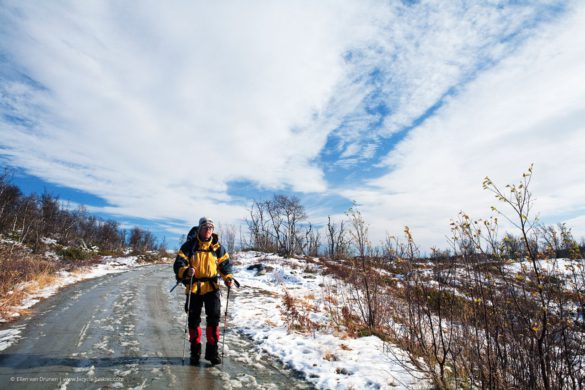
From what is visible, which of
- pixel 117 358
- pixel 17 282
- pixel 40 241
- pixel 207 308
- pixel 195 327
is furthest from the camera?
pixel 40 241

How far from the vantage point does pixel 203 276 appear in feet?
16.4

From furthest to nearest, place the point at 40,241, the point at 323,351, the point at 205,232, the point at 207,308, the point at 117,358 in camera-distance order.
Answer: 1. the point at 40,241
2. the point at 323,351
3. the point at 205,232
4. the point at 207,308
5. the point at 117,358

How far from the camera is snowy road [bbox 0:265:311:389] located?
12.8 ft

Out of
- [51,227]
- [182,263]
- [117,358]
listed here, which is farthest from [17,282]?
[51,227]

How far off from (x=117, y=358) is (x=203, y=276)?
5.72ft

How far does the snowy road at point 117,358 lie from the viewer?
3908 mm

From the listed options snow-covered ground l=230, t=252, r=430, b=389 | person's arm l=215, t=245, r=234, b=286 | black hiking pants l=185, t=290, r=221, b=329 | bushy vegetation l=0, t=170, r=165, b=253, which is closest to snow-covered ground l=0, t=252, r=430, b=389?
snow-covered ground l=230, t=252, r=430, b=389

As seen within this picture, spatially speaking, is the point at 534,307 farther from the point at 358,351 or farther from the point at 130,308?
the point at 130,308

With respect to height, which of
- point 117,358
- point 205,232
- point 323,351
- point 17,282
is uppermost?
point 205,232

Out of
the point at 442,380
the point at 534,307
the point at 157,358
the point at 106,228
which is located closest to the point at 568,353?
the point at 534,307

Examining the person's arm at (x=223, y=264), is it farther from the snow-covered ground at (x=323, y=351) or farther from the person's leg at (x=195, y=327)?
the snow-covered ground at (x=323, y=351)

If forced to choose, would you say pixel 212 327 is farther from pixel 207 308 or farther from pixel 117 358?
pixel 117 358

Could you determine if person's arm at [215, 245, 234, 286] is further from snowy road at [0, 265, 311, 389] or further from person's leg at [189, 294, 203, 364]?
snowy road at [0, 265, 311, 389]

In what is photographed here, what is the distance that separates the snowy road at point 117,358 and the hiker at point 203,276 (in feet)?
1.15
